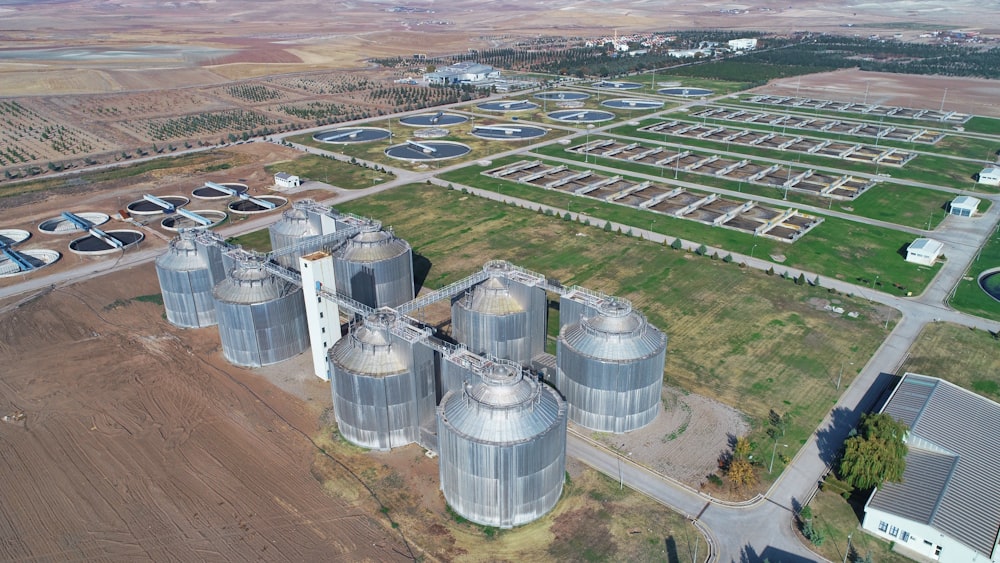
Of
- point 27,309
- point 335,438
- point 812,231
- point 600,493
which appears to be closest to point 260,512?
point 335,438

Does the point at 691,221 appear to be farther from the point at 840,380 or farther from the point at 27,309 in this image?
the point at 27,309

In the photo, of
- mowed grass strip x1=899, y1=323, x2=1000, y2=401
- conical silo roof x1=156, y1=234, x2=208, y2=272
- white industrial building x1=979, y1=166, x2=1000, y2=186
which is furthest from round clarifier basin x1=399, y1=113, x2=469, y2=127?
mowed grass strip x1=899, y1=323, x2=1000, y2=401

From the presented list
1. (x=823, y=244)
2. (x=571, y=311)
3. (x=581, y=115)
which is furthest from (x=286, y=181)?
(x=823, y=244)

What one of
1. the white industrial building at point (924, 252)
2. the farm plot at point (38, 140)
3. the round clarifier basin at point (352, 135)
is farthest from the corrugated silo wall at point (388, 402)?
the farm plot at point (38, 140)

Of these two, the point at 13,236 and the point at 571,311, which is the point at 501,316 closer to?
the point at 571,311

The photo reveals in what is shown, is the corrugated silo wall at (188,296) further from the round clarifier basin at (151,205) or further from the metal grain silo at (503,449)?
the round clarifier basin at (151,205)

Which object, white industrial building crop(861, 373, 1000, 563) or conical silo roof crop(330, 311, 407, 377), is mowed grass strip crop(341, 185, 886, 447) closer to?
white industrial building crop(861, 373, 1000, 563)
